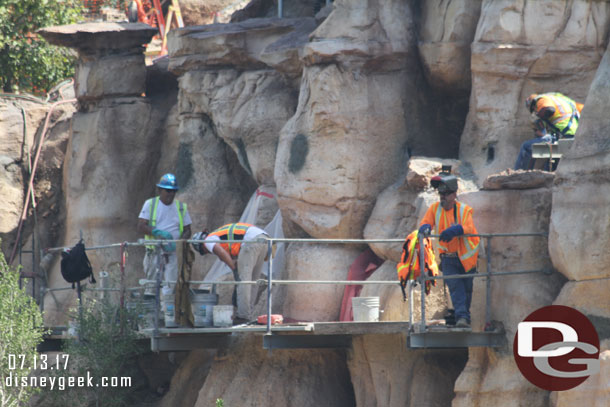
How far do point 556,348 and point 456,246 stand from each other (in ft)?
5.36

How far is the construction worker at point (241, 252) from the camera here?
17609 millimetres

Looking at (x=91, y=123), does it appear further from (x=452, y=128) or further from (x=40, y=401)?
(x=452, y=128)

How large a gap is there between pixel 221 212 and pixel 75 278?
147 inches

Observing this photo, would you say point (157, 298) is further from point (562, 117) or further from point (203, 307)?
point (562, 117)

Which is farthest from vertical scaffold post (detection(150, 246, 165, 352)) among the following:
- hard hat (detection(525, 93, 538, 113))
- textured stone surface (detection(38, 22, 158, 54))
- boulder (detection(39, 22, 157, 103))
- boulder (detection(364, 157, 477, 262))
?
textured stone surface (detection(38, 22, 158, 54))

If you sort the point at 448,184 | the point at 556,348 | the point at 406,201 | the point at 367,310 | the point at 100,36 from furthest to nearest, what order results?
1. the point at 100,36
2. the point at 406,201
3. the point at 367,310
4. the point at 448,184
5. the point at 556,348

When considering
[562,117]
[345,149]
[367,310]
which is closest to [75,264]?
[345,149]

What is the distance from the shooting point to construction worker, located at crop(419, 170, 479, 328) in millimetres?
15867

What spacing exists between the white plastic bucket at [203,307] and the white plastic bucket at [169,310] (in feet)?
0.83

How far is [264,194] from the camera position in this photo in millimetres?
20969

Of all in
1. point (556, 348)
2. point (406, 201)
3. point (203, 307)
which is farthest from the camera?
point (406, 201)

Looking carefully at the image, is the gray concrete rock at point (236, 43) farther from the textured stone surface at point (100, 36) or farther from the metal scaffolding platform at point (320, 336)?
the metal scaffolding platform at point (320, 336)

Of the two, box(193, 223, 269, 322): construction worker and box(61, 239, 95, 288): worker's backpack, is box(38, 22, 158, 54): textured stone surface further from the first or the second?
box(193, 223, 269, 322): construction worker

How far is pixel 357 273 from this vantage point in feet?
62.3
